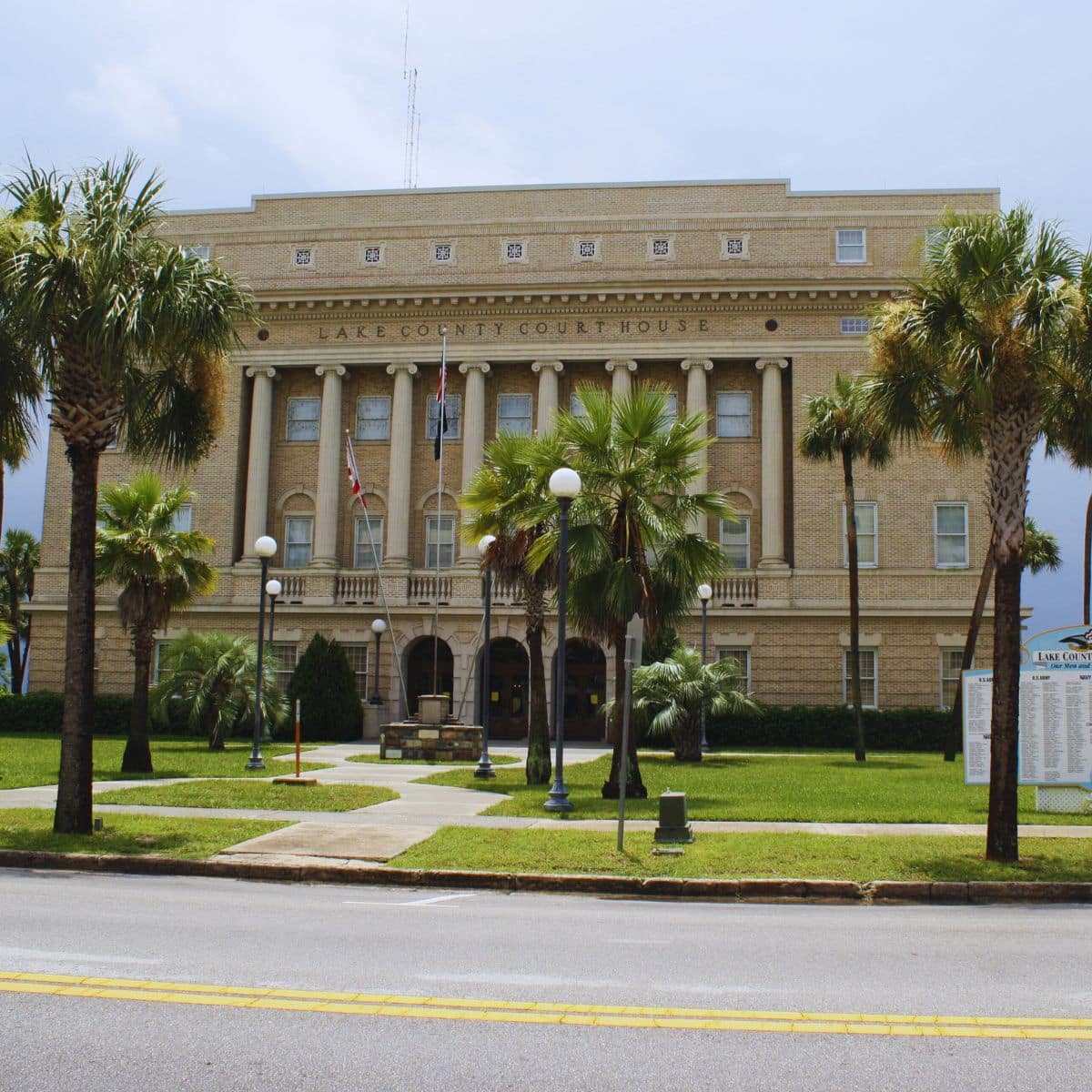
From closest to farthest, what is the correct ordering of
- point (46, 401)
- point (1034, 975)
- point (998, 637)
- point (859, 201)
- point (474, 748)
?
point (1034, 975) → point (998, 637) → point (46, 401) → point (474, 748) → point (859, 201)

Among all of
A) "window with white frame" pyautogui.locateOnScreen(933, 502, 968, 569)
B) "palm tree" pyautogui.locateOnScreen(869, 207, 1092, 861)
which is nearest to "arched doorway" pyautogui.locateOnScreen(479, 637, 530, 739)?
"window with white frame" pyautogui.locateOnScreen(933, 502, 968, 569)

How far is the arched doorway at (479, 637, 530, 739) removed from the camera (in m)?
42.0

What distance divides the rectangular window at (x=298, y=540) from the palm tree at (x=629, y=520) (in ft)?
77.9

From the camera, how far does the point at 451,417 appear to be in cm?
4278

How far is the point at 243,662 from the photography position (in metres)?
31.1

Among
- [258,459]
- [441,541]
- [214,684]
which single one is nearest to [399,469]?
[441,541]

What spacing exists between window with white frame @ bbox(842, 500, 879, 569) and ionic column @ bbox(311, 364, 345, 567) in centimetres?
1723

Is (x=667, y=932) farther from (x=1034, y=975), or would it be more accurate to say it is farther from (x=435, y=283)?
(x=435, y=283)

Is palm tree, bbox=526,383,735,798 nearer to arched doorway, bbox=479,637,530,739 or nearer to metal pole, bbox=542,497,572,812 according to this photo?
metal pole, bbox=542,497,572,812

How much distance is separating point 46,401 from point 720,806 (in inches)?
440

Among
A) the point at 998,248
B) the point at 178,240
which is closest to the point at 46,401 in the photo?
the point at 998,248

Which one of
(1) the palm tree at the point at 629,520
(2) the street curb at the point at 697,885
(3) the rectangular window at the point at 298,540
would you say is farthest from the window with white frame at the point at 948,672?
(2) the street curb at the point at 697,885

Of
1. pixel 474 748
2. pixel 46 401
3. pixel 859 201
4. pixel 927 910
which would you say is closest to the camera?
pixel 927 910

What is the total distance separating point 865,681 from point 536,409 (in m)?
14.4
